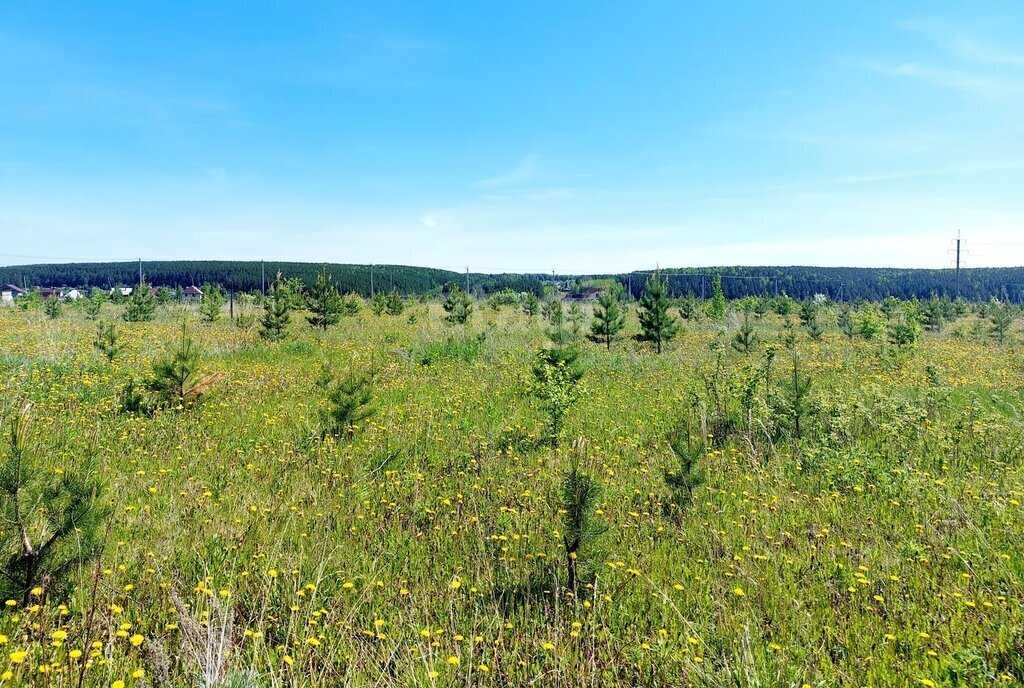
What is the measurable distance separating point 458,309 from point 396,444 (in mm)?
21985

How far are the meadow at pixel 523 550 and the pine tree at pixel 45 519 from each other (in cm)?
9

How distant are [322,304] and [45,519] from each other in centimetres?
2224

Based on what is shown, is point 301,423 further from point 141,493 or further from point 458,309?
point 458,309

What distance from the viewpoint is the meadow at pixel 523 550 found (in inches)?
104

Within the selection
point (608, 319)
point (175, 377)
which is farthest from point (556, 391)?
point (608, 319)

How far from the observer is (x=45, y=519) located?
308 centimetres

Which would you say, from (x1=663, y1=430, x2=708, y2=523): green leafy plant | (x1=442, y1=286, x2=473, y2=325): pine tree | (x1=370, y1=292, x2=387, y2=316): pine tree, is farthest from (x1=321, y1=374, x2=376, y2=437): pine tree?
(x1=370, y1=292, x2=387, y2=316): pine tree

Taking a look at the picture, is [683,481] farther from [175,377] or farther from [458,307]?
[458,307]

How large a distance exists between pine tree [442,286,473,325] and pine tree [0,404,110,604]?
2314 cm

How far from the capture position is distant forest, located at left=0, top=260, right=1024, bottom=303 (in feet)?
293

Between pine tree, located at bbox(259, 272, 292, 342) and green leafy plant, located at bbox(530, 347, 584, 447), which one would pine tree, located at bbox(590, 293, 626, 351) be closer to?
green leafy plant, located at bbox(530, 347, 584, 447)

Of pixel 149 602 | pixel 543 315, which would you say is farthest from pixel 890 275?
pixel 149 602

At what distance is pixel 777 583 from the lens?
137 inches

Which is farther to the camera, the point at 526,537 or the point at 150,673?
the point at 526,537
